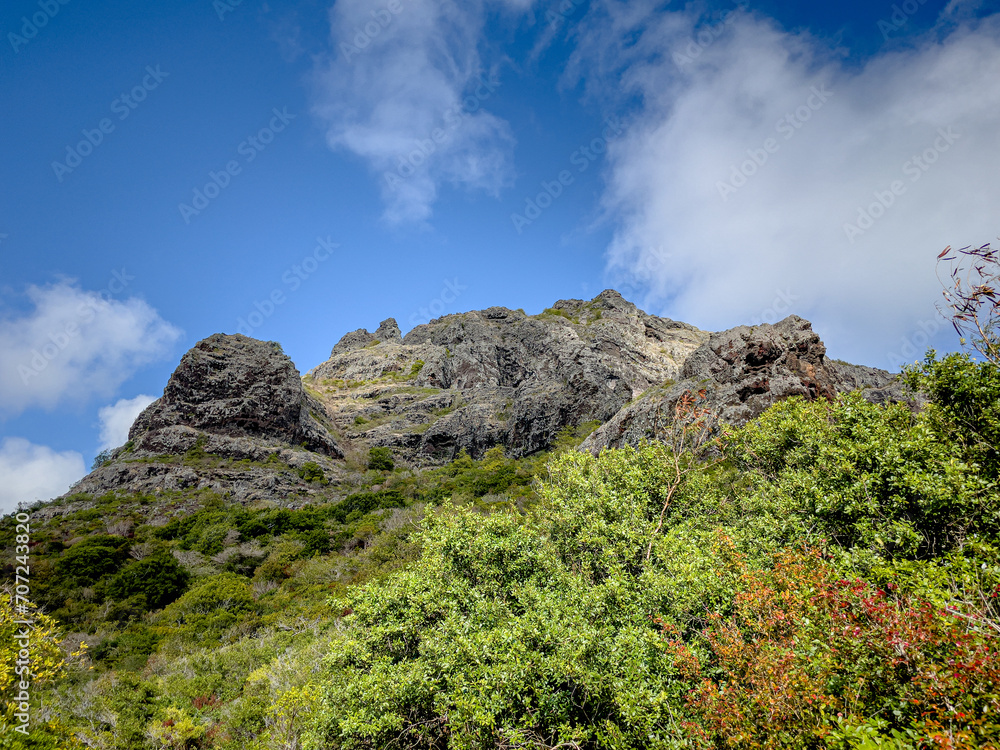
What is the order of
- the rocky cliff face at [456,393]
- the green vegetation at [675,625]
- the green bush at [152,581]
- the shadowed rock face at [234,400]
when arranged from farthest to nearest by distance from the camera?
the shadowed rock face at [234,400]
the rocky cliff face at [456,393]
the green bush at [152,581]
the green vegetation at [675,625]

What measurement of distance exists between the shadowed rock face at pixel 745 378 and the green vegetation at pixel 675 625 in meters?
16.9

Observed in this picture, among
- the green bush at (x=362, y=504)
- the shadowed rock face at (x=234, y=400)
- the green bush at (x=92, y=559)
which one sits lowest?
the green bush at (x=92, y=559)

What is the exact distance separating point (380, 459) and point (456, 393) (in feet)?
103

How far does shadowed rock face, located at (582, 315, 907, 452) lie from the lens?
40781 mm

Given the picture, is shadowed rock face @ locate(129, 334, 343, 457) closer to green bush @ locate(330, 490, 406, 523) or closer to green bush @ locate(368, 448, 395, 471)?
green bush @ locate(368, 448, 395, 471)

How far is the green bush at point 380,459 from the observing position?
87625mm

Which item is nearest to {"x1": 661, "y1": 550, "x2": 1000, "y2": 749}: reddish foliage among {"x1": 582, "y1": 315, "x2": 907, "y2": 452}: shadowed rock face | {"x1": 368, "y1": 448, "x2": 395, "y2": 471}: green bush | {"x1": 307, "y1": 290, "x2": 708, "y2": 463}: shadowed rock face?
{"x1": 582, "y1": 315, "x2": 907, "y2": 452}: shadowed rock face

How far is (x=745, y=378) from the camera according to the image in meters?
43.4

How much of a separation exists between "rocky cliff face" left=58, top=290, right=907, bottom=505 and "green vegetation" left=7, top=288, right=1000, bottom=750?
17632 millimetres

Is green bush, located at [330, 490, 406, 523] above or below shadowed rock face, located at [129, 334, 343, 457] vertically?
below

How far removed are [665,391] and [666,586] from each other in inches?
1599

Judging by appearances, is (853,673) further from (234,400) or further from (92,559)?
(234,400)

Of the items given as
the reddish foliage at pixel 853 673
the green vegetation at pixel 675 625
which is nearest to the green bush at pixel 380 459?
the green vegetation at pixel 675 625

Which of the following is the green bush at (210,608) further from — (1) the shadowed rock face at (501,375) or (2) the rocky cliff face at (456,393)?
(1) the shadowed rock face at (501,375)
